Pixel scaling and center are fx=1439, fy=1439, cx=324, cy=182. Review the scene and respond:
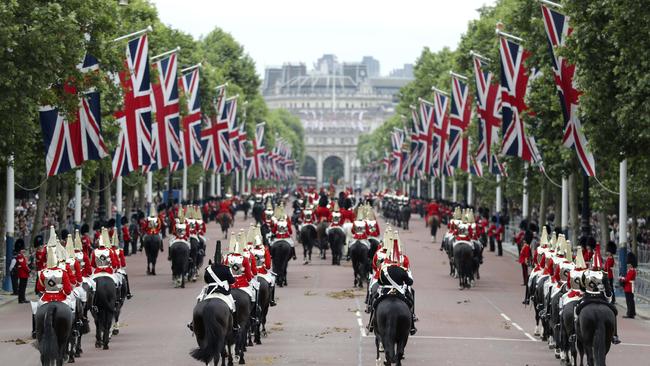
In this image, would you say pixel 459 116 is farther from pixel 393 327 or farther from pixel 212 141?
pixel 393 327

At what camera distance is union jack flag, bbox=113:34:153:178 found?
44344 mm

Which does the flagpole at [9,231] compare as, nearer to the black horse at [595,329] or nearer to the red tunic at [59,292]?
the red tunic at [59,292]

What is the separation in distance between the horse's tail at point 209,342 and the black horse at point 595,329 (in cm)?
556

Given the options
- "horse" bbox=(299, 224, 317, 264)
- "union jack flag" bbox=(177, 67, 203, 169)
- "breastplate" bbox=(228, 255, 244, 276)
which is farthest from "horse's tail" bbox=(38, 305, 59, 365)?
"union jack flag" bbox=(177, 67, 203, 169)

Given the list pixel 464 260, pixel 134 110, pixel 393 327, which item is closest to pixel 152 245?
pixel 134 110

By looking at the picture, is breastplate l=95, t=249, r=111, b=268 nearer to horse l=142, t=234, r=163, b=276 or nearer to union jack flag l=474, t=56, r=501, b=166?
horse l=142, t=234, r=163, b=276

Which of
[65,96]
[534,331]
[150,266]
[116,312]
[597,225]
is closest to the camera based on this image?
[116,312]

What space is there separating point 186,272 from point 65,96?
693cm

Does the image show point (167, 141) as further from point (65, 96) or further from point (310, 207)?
point (65, 96)

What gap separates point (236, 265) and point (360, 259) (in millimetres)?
14377

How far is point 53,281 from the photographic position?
22.5 m

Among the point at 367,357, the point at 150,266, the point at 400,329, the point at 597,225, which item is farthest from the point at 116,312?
the point at 597,225

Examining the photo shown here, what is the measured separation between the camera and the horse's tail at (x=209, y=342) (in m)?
21.6

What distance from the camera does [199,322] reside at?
2195 centimetres
